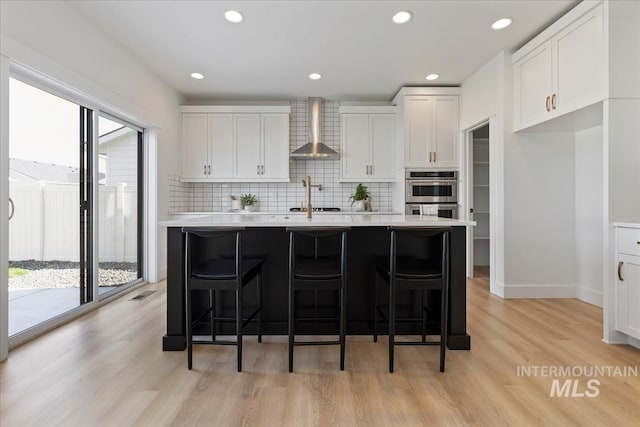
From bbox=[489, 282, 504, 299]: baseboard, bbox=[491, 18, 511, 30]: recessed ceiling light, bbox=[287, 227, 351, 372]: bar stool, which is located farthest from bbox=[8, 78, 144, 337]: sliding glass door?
bbox=[489, 282, 504, 299]: baseboard

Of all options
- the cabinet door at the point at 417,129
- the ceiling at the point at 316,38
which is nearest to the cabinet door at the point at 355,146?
the ceiling at the point at 316,38

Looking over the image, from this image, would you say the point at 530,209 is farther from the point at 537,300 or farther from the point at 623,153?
the point at 623,153

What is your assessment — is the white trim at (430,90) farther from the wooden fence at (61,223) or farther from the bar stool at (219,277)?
the wooden fence at (61,223)

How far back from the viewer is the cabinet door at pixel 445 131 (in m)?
4.75

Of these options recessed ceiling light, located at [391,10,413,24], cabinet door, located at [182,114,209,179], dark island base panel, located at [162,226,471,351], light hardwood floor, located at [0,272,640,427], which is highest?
recessed ceiling light, located at [391,10,413,24]

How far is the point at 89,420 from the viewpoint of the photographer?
5.33ft

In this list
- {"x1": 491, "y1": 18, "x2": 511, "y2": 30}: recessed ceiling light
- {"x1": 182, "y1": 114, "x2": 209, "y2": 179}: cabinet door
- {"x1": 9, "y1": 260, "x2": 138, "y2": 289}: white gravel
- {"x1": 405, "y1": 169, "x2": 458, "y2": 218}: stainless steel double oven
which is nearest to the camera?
{"x1": 9, "y1": 260, "x2": 138, "y2": 289}: white gravel

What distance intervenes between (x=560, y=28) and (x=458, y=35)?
86cm

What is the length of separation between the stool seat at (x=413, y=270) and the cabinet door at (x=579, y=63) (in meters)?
1.94

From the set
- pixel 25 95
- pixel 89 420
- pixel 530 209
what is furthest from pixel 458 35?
pixel 89 420

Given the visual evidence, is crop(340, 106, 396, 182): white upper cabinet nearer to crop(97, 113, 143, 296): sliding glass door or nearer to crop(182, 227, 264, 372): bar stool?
crop(97, 113, 143, 296): sliding glass door

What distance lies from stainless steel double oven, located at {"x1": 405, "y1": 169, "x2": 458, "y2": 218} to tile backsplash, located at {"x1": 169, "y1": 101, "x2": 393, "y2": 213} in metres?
0.78

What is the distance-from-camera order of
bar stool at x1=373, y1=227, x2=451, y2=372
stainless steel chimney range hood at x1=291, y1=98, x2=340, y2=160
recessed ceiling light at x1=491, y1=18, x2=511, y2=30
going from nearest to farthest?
1. bar stool at x1=373, y1=227, x2=451, y2=372
2. recessed ceiling light at x1=491, y1=18, x2=511, y2=30
3. stainless steel chimney range hood at x1=291, y1=98, x2=340, y2=160

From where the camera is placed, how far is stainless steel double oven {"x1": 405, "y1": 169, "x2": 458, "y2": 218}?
4719 mm
